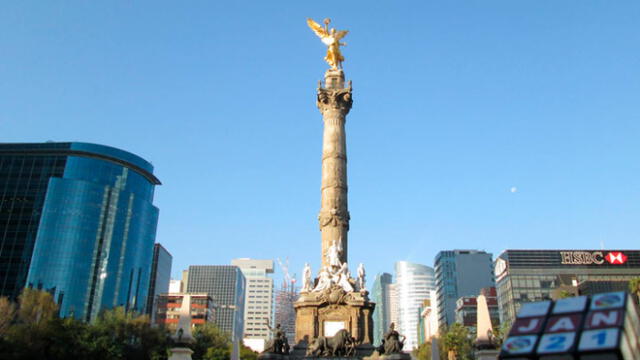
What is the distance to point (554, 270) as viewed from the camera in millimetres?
84062

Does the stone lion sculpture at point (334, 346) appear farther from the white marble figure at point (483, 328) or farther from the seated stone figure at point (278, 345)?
the white marble figure at point (483, 328)

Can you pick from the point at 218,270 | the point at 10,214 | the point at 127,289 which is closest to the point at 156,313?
the point at 127,289

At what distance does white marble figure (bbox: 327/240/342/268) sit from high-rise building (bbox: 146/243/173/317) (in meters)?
91.2

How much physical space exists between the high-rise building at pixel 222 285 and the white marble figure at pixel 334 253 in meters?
136

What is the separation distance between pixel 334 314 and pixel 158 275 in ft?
338

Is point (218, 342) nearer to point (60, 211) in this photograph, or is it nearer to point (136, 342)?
point (136, 342)

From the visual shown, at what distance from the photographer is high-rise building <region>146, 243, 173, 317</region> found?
120750mm

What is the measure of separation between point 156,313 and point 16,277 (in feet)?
130

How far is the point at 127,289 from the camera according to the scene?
96.6 m

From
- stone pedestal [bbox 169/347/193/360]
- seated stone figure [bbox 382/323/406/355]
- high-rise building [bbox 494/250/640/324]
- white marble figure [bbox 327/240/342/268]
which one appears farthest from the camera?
high-rise building [bbox 494/250/640/324]

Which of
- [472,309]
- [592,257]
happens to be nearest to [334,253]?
[592,257]

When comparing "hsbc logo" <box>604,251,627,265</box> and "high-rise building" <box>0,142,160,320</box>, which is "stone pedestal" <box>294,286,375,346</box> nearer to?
"high-rise building" <box>0,142,160,320</box>

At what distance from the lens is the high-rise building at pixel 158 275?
121 m

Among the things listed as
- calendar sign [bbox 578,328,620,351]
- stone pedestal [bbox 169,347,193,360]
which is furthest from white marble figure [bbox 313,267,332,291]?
calendar sign [bbox 578,328,620,351]
